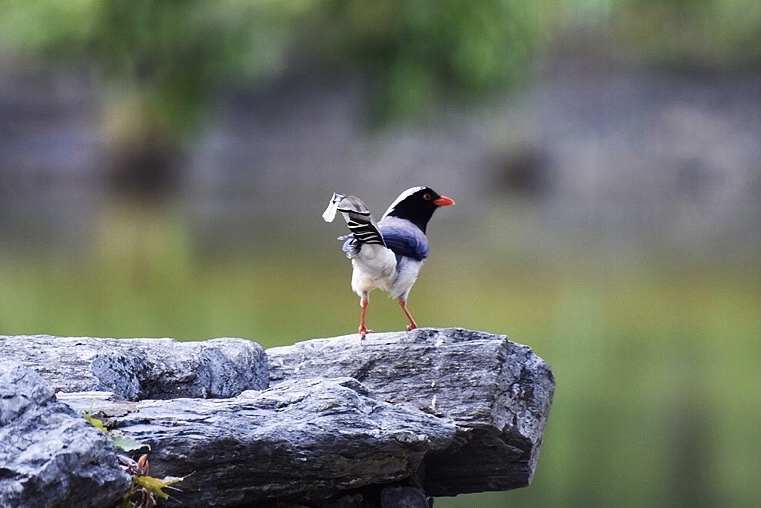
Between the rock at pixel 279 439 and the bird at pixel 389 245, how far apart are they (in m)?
0.40

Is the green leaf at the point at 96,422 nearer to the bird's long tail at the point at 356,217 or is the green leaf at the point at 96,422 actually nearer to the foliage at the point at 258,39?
the bird's long tail at the point at 356,217

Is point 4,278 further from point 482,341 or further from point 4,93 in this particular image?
point 4,93

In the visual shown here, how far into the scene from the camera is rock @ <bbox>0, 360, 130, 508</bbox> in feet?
6.61

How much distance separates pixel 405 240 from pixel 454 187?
14740mm

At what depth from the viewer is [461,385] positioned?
10.3 feet

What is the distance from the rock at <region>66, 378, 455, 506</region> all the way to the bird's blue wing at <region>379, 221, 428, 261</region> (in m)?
0.59

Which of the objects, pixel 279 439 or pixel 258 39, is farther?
pixel 258 39

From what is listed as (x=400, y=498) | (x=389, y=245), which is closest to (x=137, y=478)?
(x=400, y=498)

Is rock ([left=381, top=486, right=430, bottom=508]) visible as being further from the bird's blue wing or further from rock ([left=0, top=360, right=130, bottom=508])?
rock ([left=0, top=360, right=130, bottom=508])

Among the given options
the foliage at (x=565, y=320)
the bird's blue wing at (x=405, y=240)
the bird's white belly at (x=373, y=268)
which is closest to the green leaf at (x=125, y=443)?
the bird's white belly at (x=373, y=268)

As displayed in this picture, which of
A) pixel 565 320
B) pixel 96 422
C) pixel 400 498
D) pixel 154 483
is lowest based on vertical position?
pixel 565 320

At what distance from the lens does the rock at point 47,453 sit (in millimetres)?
2014

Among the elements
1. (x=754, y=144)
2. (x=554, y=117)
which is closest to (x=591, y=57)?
(x=554, y=117)

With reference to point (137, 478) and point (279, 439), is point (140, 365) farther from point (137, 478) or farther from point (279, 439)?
point (137, 478)
